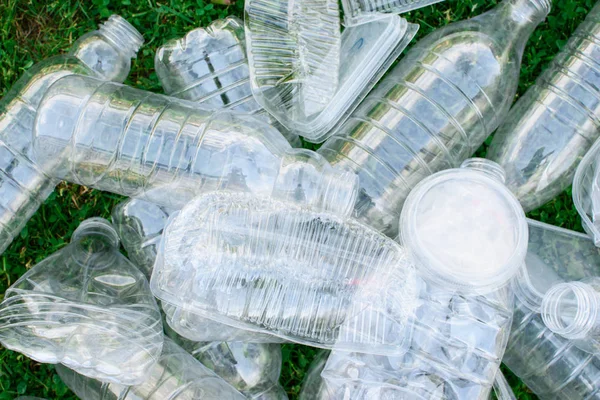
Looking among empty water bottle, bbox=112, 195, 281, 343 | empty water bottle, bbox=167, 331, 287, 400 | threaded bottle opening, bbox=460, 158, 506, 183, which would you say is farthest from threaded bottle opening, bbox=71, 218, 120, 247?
→ threaded bottle opening, bbox=460, 158, 506, 183

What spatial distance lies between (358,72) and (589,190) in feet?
2.33

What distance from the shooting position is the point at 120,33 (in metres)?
2.04

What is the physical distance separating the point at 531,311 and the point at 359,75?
81cm

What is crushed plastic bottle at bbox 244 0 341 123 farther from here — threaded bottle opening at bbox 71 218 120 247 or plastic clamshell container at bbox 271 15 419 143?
threaded bottle opening at bbox 71 218 120 247

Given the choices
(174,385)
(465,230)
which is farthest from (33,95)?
(465,230)

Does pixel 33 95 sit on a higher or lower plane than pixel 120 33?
lower

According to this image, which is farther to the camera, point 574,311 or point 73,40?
point 73,40

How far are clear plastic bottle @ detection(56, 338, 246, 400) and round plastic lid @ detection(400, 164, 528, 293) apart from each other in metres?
0.63

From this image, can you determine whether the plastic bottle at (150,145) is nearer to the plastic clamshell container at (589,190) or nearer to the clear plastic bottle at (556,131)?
the clear plastic bottle at (556,131)

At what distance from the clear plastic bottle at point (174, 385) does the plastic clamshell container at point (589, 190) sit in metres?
1.06

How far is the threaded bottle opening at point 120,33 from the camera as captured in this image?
2041 mm

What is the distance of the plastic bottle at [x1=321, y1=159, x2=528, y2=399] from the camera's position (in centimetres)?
172

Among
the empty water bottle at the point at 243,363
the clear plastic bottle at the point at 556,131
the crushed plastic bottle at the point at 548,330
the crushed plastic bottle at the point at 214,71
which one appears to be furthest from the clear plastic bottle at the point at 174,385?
the clear plastic bottle at the point at 556,131

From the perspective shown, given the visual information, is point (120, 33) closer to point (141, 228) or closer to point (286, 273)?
point (141, 228)
